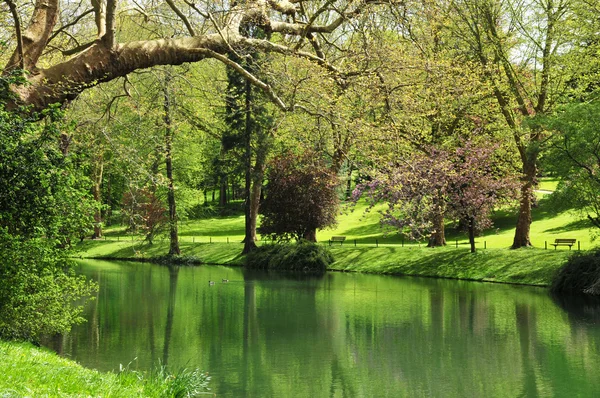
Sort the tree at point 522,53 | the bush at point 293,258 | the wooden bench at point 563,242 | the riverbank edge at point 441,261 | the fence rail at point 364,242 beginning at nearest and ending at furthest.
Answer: the riverbank edge at point 441,261 → the tree at point 522,53 → the wooden bench at point 563,242 → the bush at point 293,258 → the fence rail at point 364,242

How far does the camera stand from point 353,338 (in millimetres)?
18578

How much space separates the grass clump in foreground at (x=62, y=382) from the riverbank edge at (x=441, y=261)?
15271 millimetres

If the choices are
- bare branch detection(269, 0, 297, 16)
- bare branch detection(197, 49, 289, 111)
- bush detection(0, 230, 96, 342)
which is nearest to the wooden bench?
bare branch detection(269, 0, 297, 16)

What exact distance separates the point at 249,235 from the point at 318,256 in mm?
6197

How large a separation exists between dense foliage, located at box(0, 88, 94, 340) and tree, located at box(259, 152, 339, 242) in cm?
2504

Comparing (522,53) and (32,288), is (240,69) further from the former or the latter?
(522,53)

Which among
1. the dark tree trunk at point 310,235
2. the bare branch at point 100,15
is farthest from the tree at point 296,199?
the bare branch at point 100,15

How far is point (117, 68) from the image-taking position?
44.5 feet

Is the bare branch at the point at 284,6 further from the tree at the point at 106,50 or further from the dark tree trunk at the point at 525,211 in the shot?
the dark tree trunk at the point at 525,211

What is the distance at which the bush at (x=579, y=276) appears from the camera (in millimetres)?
26219

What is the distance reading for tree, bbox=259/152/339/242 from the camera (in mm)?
39062

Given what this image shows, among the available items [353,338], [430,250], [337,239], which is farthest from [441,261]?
[353,338]

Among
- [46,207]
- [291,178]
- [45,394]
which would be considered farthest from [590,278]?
[45,394]

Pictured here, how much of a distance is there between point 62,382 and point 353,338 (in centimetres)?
1084
